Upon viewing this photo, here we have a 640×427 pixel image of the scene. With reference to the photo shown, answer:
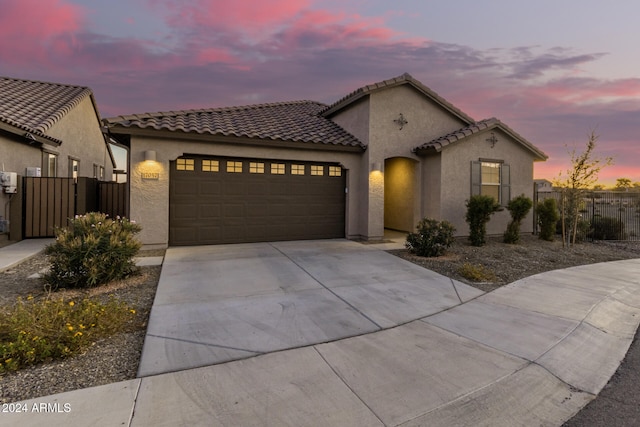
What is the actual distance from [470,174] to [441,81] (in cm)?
757

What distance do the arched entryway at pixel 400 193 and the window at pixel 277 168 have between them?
4.99 metres

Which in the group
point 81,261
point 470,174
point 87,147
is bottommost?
point 81,261

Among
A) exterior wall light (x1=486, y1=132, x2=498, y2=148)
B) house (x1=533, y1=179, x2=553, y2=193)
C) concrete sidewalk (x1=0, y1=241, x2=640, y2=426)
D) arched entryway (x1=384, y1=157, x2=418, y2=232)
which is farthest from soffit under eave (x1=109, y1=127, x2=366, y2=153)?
house (x1=533, y1=179, x2=553, y2=193)

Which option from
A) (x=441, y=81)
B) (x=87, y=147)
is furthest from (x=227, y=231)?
(x=441, y=81)

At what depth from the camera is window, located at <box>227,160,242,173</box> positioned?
9.65 meters

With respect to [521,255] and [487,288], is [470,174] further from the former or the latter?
[487,288]

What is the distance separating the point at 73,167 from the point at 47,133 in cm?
338

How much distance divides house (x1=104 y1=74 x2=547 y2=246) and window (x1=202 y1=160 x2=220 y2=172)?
29 millimetres

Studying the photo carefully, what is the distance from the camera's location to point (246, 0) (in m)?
9.30

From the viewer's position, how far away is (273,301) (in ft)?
15.7

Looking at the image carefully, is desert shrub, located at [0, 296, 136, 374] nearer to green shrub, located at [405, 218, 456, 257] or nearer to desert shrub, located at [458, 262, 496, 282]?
desert shrub, located at [458, 262, 496, 282]

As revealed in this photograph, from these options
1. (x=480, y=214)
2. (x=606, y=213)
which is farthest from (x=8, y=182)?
(x=606, y=213)

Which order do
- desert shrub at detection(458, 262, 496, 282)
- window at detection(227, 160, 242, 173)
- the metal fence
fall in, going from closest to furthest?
desert shrub at detection(458, 262, 496, 282) < window at detection(227, 160, 242, 173) < the metal fence

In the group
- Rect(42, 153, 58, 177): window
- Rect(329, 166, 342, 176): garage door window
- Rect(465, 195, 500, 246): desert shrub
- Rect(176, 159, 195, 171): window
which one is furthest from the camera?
Rect(42, 153, 58, 177): window
